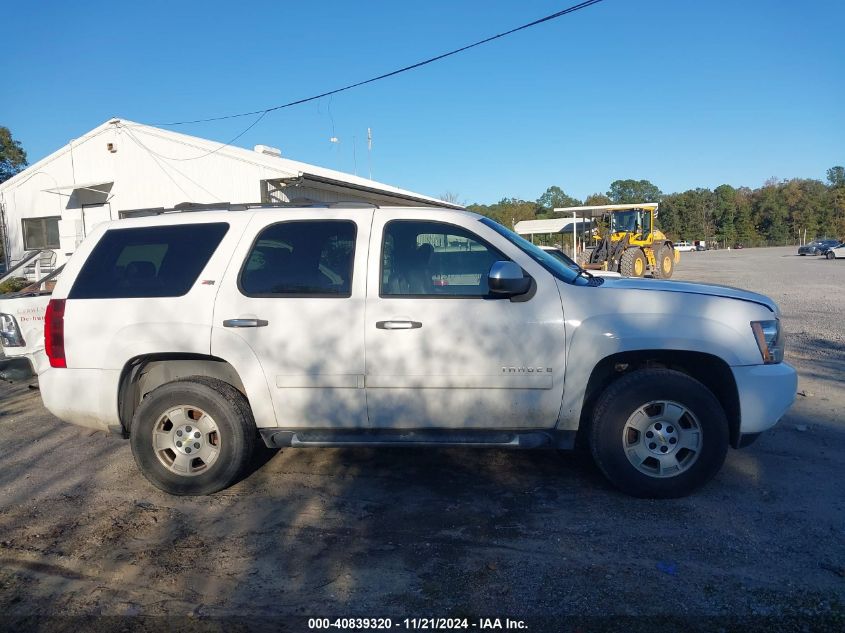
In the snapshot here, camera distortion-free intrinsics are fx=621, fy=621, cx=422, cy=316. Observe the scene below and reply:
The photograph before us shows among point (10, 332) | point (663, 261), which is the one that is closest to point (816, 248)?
point (663, 261)

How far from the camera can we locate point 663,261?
82.9 ft

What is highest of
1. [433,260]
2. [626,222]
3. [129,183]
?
[129,183]

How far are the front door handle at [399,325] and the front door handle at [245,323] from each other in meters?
0.81

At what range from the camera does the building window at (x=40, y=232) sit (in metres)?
20.1

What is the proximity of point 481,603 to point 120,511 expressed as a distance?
2.67 meters

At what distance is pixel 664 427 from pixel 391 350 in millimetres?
1866

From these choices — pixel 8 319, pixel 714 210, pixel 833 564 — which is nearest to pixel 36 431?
pixel 8 319

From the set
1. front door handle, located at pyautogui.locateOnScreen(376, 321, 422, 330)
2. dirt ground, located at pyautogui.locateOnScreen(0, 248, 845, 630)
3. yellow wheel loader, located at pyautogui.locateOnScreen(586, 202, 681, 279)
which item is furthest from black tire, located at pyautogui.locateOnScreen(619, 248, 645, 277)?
front door handle, located at pyautogui.locateOnScreen(376, 321, 422, 330)

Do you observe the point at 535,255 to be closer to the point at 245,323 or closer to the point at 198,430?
the point at 245,323

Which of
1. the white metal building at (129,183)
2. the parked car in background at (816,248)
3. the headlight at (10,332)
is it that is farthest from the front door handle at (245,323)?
the parked car in background at (816,248)

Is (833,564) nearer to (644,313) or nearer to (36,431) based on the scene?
(644,313)

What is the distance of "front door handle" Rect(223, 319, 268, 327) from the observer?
166 inches

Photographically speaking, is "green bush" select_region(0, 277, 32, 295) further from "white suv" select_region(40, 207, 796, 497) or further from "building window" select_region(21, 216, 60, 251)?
"white suv" select_region(40, 207, 796, 497)

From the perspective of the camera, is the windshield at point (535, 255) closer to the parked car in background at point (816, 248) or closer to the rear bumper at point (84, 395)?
the rear bumper at point (84, 395)
